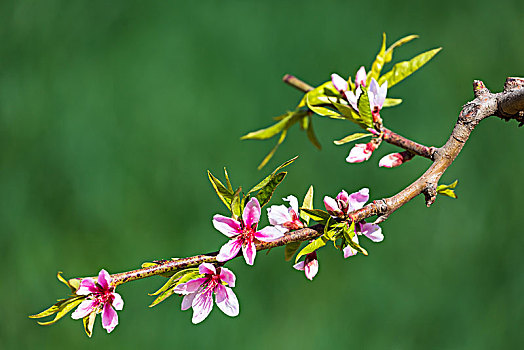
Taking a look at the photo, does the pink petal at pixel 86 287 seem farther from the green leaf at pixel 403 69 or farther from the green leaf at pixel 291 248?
the green leaf at pixel 403 69

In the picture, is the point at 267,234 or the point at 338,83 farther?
the point at 338,83

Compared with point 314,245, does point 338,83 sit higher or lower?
higher

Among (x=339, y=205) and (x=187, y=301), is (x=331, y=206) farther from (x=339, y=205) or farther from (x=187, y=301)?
(x=187, y=301)

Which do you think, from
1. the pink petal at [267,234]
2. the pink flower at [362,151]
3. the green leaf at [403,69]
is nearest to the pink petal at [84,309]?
the pink petal at [267,234]

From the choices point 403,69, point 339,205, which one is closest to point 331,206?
point 339,205

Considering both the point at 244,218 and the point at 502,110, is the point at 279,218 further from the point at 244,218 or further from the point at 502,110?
the point at 502,110

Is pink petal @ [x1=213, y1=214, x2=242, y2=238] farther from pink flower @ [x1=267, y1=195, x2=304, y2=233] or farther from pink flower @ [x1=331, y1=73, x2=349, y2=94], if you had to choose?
pink flower @ [x1=331, y1=73, x2=349, y2=94]

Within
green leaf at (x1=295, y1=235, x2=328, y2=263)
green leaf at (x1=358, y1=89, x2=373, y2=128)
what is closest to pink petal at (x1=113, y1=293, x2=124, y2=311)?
green leaf at (x1=295, y1=235, x2=328, y2=263)
